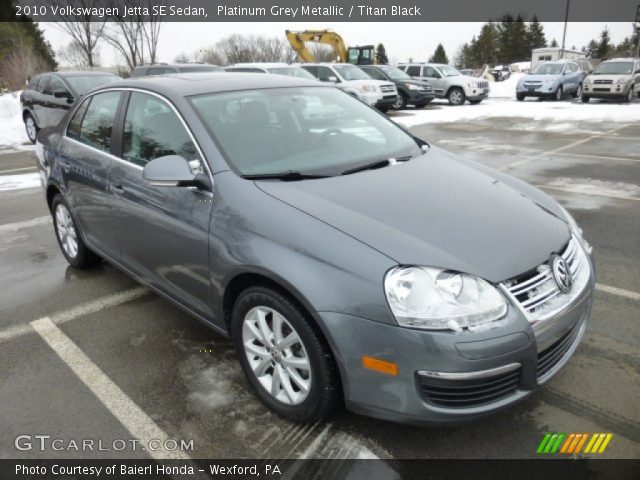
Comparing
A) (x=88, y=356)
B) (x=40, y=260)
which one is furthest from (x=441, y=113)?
(x=88, y=356)

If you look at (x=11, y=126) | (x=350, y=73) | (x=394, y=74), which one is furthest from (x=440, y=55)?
(x=11, y=126)

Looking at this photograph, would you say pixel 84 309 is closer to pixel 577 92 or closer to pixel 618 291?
pixel 618 291

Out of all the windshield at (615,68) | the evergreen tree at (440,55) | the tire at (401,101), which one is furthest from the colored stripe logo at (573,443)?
the evergreen tree at (440,55)

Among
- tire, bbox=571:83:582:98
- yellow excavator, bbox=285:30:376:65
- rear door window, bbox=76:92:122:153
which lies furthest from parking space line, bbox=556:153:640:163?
yellow excavator, bbox=285:30:376:65

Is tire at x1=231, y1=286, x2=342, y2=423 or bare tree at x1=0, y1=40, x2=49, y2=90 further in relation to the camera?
bare tree at x1=0, y1=40, x2=49, y2=90

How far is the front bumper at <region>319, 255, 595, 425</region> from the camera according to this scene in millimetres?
1972

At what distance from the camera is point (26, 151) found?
38.5 feet

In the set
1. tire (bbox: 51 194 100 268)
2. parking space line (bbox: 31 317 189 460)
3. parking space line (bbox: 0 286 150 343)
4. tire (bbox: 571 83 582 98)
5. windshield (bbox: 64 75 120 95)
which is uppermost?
windshield (bbox: 64 75 120 95)

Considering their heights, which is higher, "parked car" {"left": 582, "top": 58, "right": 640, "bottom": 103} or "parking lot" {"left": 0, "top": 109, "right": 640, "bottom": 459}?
"parked car" {"left": 582, "top": 58, "right": 640, "bottom": 103}

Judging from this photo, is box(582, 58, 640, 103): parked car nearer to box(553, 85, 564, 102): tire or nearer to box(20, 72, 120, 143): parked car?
box(553, 85, 564, 102): tire

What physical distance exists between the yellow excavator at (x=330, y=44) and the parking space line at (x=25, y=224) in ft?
73.9

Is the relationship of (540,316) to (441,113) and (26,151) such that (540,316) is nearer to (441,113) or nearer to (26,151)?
(26,151)

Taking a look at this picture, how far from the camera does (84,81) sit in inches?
442

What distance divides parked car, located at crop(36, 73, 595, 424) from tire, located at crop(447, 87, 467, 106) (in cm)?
1931
